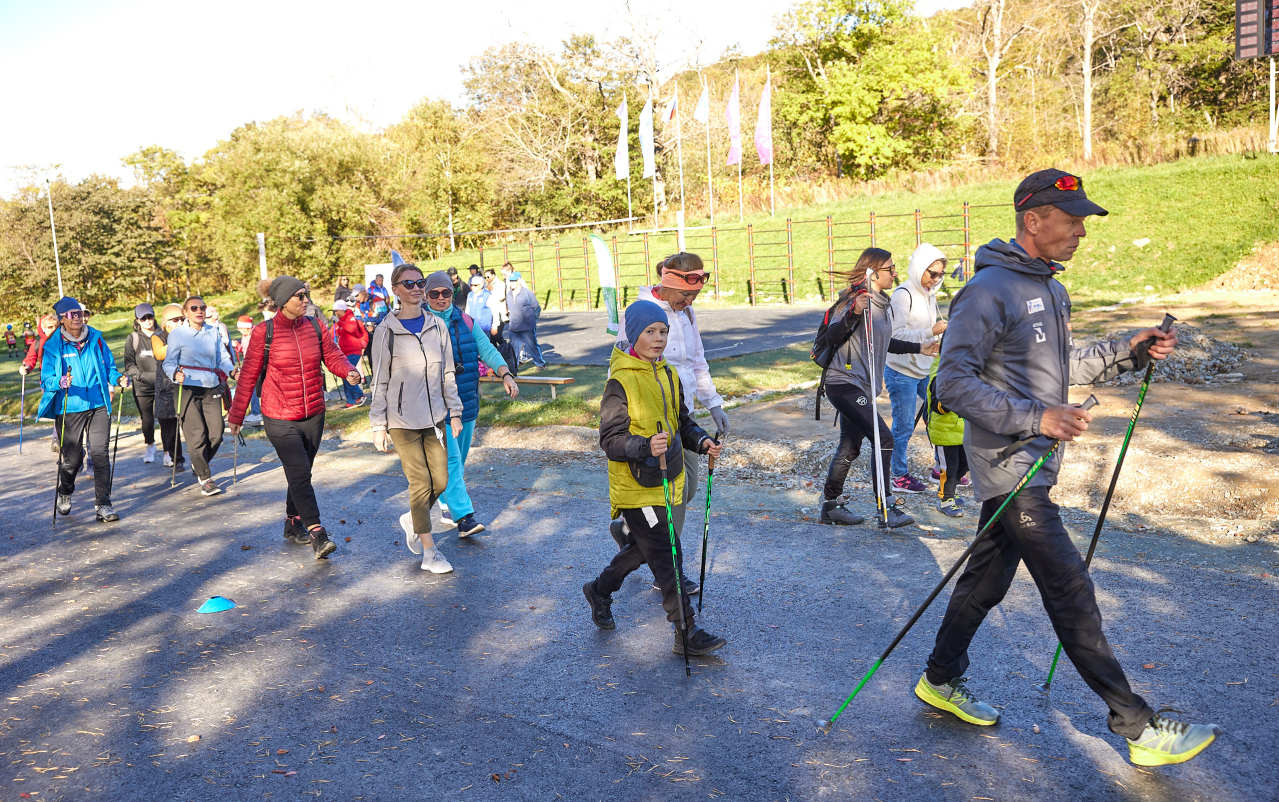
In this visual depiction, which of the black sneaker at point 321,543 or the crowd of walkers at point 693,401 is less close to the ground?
the crowd of walkers at point 693,401

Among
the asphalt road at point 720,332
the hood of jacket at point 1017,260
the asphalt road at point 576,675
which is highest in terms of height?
the hood of jacket at point 1017,260

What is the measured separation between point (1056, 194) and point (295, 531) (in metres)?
6.47

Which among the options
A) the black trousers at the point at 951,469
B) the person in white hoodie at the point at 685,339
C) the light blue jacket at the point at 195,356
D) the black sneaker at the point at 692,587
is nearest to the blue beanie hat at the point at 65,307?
the light blue jacket at the point at 195,356

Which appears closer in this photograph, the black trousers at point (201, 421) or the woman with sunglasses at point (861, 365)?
the woman with sunglasses at point (861, 365)

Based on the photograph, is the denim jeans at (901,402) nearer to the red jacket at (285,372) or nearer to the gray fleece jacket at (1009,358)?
the gray fleece jacket at (1009,358)

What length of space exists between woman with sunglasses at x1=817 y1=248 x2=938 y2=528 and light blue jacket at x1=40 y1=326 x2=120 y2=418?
6.71 metres

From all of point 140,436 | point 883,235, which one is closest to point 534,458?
point 140,436

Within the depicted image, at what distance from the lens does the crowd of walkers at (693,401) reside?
371cm

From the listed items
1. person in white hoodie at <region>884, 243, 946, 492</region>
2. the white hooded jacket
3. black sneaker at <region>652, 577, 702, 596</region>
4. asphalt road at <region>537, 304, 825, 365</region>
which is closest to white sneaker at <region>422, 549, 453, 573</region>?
black sneaker at <region>652, 577, 702, 596</region>

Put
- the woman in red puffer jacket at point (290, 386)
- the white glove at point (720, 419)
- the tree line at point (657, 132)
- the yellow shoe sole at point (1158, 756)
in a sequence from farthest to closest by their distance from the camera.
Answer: the tree line at point (657, 132)
the woman in red puffer jacket at point (290, 386)
the white glove at point (720, 419)
the yellow shoe sole at point (1158, 756)

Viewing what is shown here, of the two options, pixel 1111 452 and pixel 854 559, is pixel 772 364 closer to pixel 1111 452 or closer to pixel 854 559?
pixel 1111 452

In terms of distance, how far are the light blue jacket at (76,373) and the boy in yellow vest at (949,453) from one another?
7422 mm

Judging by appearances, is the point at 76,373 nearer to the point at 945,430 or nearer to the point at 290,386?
the point at 290,386

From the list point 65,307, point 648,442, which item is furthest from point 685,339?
point 65,307
